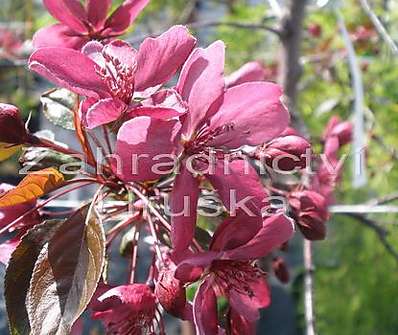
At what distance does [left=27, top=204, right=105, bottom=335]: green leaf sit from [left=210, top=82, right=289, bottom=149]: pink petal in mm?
133

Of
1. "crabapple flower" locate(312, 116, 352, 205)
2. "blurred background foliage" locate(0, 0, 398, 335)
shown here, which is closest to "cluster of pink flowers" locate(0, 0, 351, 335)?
"crabapple flower" locate(312, 116, 352, 205)

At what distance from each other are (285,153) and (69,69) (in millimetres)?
193

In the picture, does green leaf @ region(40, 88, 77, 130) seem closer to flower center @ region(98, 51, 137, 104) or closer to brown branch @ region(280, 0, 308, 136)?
flower center @ region(98, 51, 137, 104)

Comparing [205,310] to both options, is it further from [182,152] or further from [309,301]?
[309,301]

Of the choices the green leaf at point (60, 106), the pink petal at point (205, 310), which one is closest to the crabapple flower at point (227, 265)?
the pink petal at point (205, 310)

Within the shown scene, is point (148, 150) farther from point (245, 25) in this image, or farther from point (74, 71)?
point (245, 25)

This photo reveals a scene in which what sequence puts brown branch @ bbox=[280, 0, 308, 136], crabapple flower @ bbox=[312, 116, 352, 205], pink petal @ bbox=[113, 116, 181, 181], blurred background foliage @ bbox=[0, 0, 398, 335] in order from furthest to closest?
blurred background foliage @ bbox=[0, 0, 398, 335] → brown branch @ bbox=[280, 0, 308, 136] → crabapple flower @ bbox=[312, 116, 352, 205] → pink petal @ bbox=[113, 116, 181, 181]

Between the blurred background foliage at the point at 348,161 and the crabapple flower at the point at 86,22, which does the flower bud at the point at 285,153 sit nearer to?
the crabapple flower at the point at 86,22

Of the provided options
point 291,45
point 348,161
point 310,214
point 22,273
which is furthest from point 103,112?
point 348,161

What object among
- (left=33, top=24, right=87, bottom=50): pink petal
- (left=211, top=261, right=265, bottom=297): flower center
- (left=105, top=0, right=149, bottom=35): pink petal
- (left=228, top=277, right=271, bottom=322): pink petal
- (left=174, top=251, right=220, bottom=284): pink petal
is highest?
(left=105, top=0, right=149, bottom=35): pink petal

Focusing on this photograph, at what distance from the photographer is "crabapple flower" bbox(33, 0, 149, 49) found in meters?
0.67

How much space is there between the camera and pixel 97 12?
0.68 meters

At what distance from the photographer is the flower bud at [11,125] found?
0.55 meters

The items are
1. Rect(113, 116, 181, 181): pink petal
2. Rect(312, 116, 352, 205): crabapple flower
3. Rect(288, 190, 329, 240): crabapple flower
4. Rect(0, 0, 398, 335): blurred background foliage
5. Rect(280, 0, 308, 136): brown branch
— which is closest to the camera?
Rect(113, 116, 181, 181): pink petal
